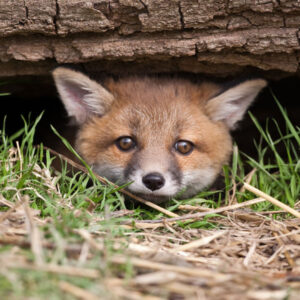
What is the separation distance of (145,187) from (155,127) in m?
0.63

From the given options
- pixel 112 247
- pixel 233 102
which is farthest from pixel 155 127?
pixel 112 247

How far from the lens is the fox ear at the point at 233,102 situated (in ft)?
13.0

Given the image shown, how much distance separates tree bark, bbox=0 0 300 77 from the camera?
3.28 meters

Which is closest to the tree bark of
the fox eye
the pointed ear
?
the pointed ear

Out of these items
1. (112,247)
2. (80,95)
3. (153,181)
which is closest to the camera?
(112,247)

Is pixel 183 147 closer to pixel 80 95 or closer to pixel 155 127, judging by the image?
pixel 155 127

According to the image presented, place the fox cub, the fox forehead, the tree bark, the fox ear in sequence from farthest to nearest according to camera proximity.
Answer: the fox ear → the fox forehead → the fox cub → the tree bark

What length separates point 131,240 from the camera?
2.30 m

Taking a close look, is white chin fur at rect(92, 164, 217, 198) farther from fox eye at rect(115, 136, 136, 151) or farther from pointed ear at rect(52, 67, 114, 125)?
pointed ear at rect(52, 67, 114, 125)

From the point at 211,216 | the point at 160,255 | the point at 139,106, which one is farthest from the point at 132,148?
the point at 160,255

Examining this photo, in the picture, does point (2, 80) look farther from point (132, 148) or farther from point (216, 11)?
point (216, 11)

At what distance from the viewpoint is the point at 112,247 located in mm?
2055

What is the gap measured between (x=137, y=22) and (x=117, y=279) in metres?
2.32

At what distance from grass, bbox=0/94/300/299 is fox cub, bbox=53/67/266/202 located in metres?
0.26
